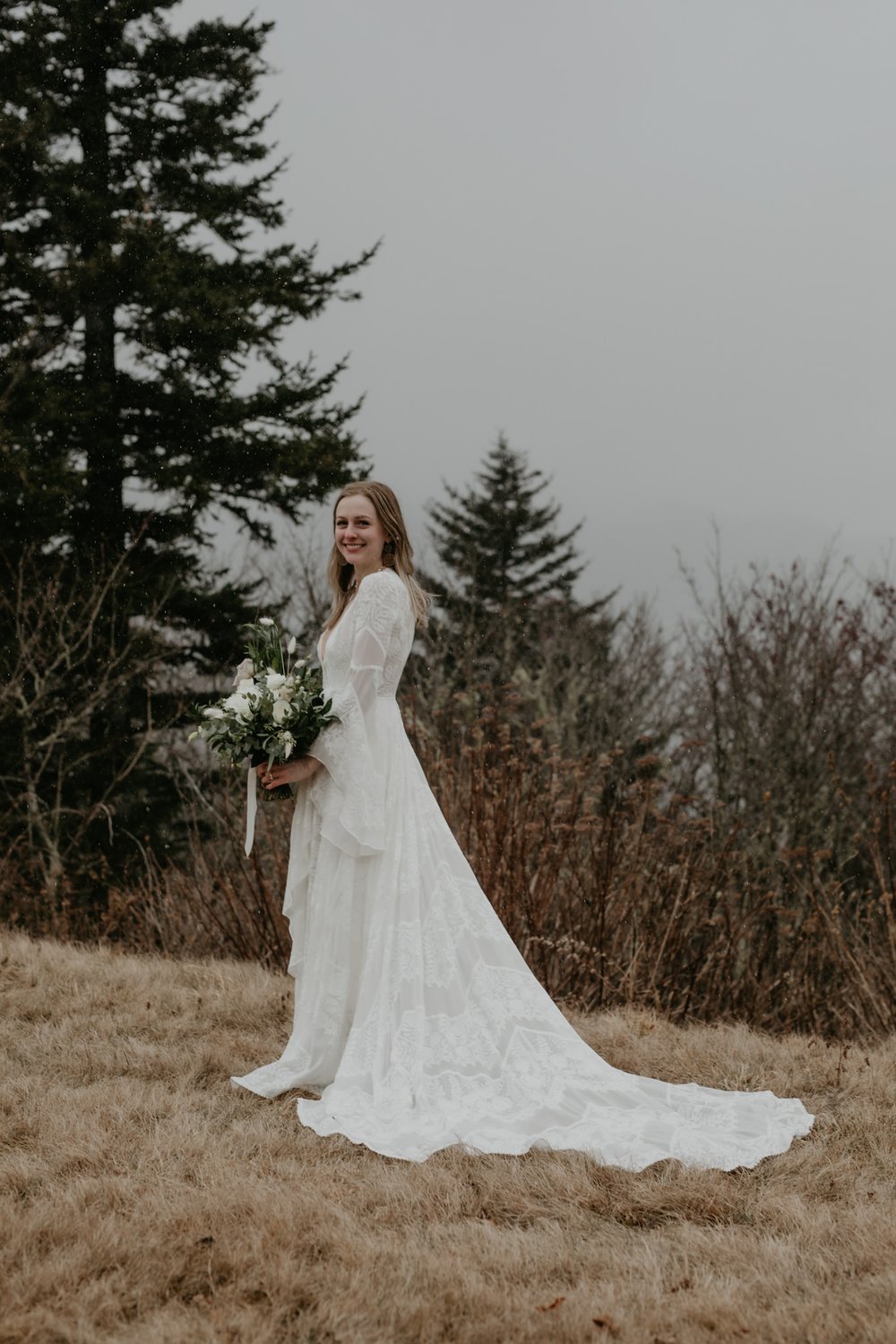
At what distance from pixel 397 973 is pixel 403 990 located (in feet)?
0.22

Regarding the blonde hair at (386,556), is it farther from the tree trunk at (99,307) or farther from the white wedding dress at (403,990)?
the tree trunk at (99,307)

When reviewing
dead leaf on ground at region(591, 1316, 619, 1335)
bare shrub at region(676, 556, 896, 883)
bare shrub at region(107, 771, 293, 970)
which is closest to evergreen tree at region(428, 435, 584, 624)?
bare shrub at region(676, 556, 896, 883)

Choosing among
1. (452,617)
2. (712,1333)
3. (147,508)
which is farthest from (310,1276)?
(452,617)

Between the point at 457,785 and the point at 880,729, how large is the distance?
13.3 meters

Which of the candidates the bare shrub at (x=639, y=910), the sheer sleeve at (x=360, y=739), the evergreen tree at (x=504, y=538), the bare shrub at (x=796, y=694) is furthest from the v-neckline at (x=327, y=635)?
the evergreen tree at (x=504, y=538)

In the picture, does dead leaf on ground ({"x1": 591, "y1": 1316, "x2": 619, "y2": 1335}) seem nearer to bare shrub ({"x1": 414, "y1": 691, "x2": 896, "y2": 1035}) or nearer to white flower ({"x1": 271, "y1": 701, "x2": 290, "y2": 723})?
white flower ({"x1": 271, "y1": 701, "x2": 290, "y2": 723})

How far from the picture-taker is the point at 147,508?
15570 mm

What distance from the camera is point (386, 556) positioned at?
4.50 m

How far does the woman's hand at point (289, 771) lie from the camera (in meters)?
4.29

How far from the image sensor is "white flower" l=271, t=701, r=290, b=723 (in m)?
4.16

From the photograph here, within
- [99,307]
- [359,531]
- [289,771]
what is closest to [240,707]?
[289,771]

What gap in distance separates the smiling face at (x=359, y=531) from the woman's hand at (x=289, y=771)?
0.76m

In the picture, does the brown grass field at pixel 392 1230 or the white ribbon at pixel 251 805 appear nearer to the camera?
the brown grass field at pixel 392 1230

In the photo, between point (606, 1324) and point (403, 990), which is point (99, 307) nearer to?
point (403, 990)
